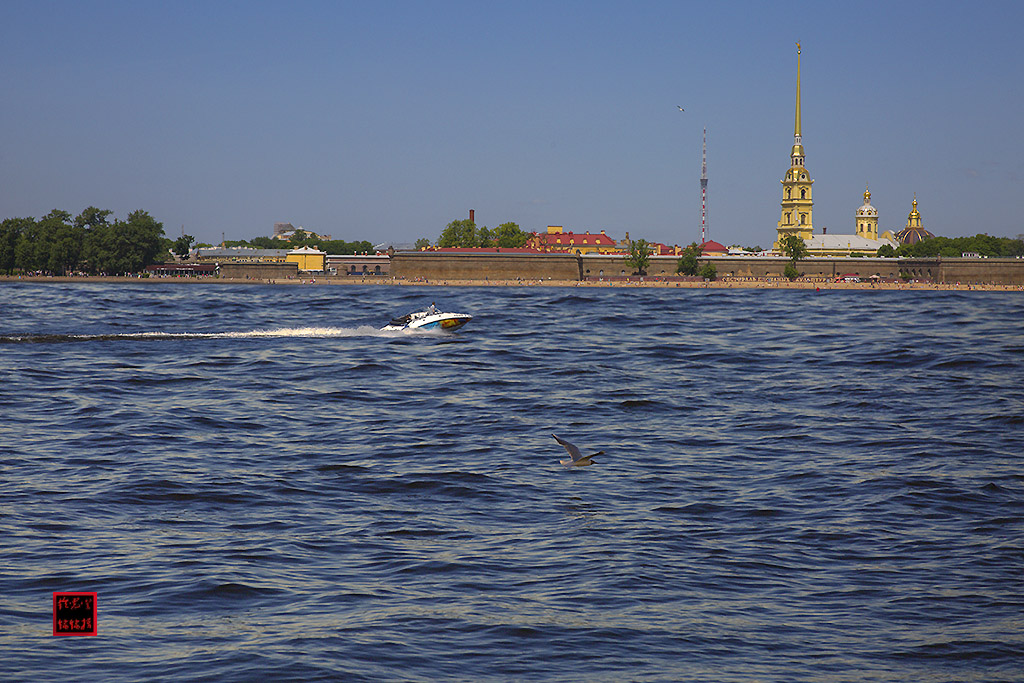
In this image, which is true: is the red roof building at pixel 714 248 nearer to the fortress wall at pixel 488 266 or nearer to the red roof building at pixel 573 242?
the red roof building at pixel 573 242

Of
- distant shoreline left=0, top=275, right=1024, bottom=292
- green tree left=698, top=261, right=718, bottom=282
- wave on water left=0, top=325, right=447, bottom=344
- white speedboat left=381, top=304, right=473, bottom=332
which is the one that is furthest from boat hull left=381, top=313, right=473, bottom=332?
green tree left=698, top=261, right=718, bottom=282

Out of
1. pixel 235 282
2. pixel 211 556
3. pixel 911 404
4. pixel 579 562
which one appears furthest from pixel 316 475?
pixel 235 282

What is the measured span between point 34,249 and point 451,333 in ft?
299

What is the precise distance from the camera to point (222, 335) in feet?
108

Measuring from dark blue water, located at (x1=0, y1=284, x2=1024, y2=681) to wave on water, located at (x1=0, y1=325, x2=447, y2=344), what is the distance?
362 inches

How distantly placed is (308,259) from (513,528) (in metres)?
115

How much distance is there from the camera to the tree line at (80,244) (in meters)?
111

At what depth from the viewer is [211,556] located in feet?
27.8

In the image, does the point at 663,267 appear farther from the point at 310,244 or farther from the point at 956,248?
the point at 310,244

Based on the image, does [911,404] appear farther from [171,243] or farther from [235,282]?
[171,243]

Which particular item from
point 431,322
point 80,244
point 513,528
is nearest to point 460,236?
point 80,244

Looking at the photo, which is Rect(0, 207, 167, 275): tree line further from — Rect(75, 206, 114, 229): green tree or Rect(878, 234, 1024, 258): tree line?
Rect(878, 234, 1024, 258): tree line

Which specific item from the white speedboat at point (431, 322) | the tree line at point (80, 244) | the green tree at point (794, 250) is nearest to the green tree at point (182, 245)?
the tree line at point (80, 244)

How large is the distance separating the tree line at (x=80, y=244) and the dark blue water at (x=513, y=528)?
315ft
